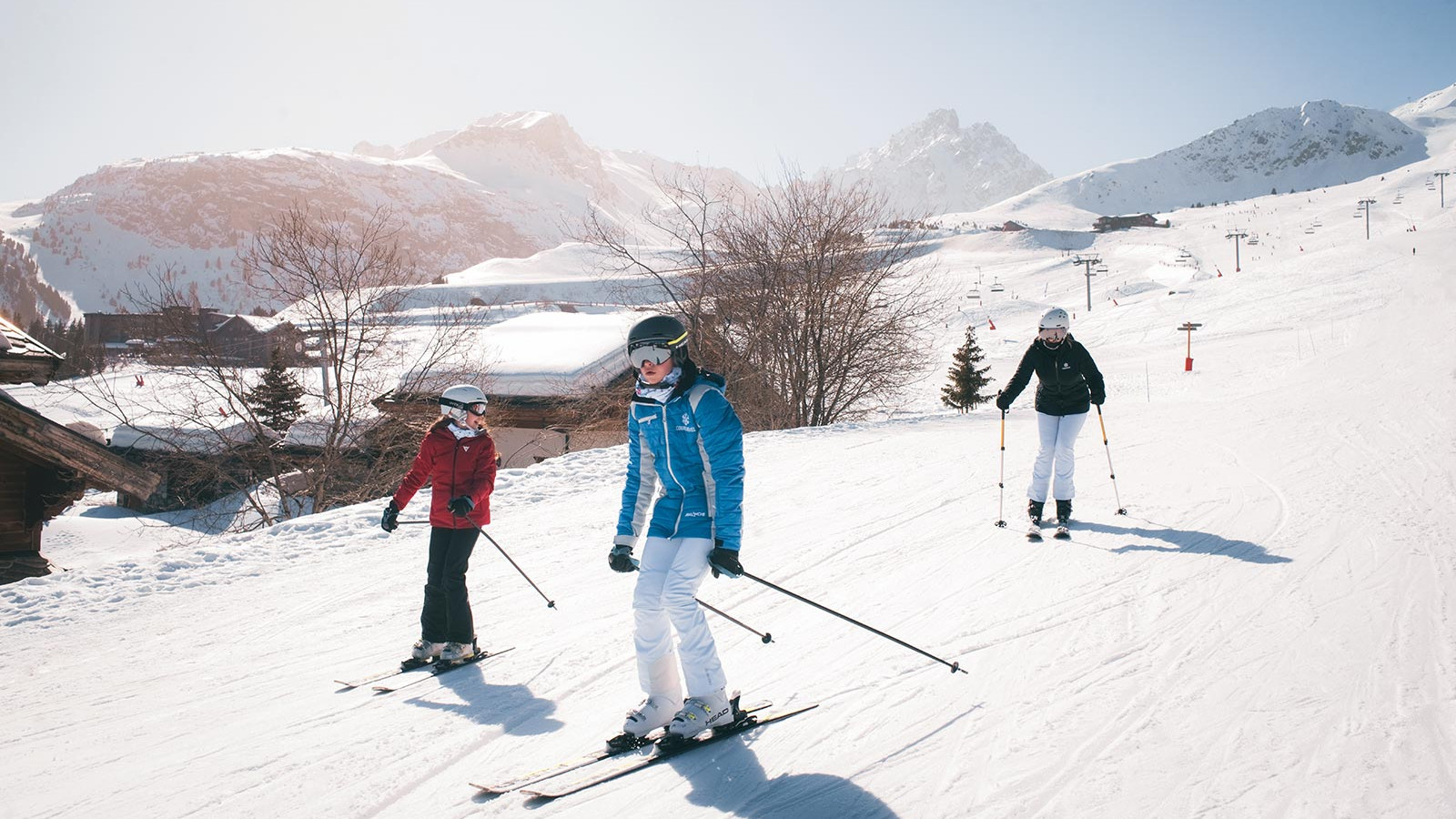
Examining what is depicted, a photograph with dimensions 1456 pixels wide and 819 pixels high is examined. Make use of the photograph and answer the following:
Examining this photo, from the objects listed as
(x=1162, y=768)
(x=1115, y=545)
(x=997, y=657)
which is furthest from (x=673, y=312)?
(x=1162, y=768)

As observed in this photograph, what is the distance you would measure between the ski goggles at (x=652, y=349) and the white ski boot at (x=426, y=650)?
2.92 meters

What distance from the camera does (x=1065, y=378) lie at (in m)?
7.62

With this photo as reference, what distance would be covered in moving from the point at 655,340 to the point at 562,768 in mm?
1966

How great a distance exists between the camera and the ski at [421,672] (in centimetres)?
530

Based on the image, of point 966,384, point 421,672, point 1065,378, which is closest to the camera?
point 421,672

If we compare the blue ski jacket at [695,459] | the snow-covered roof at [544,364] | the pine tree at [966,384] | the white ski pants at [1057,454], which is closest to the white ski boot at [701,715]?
the blue ski jacket at [695,459]

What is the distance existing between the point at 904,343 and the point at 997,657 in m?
17.0

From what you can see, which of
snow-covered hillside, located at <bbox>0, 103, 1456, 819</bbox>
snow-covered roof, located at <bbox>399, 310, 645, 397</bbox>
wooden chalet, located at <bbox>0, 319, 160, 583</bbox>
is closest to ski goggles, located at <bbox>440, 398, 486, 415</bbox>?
snow-covered hillside, located at <bbox>0, 103, 1456, 819</bbox>

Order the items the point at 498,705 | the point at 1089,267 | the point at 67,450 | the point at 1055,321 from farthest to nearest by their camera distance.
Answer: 1. the point at 1089,267
2. the point at 67,450
3. the point at 1055,321
4. the point at 498,705

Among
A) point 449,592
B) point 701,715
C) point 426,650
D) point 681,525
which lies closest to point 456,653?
point 426,650

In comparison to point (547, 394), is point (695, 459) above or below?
above

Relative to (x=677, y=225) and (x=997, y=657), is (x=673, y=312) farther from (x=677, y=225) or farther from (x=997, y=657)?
(x=997, y=657)

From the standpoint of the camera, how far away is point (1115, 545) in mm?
7242

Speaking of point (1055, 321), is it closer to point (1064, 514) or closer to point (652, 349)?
point (1064, 514)
